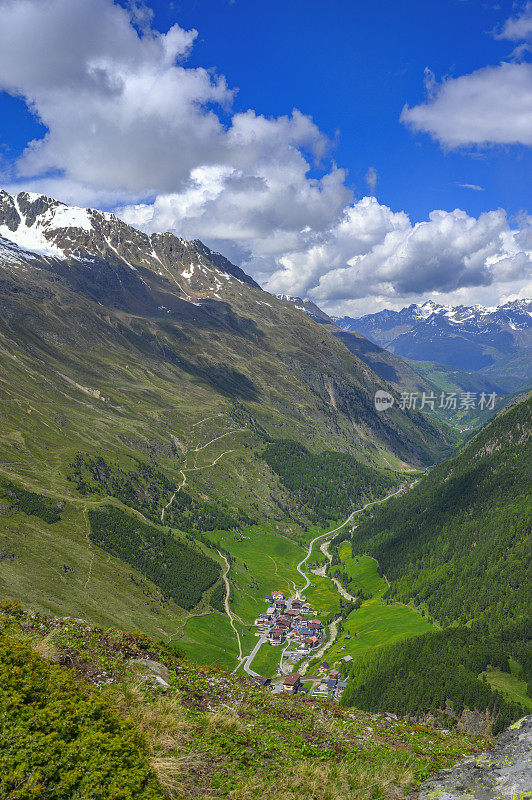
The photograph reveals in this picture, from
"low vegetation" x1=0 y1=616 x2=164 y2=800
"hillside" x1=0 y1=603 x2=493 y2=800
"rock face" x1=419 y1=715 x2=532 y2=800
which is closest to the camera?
"low vegetation" x1=0 y1=616 x2=164 y2=800

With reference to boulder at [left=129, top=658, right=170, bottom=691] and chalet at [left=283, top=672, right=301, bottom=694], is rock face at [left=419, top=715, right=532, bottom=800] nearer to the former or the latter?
boulder at [left=129, top=658, right=170, bottom=691]

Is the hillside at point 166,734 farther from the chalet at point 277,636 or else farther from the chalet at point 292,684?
the chalet at point 277,636

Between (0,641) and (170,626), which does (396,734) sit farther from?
(170,626)

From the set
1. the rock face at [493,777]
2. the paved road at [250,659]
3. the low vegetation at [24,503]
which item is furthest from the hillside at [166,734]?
the low vegetation at [24,503]

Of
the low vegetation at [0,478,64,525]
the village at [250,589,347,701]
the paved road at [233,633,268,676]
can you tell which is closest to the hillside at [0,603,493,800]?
the village at [250,589,347,701]

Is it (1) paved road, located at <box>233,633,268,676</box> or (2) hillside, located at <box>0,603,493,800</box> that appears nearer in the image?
(2) hillside, located at <box>0,603,493,800</box>

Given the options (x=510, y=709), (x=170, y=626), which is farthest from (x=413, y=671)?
(x=170, y=626)

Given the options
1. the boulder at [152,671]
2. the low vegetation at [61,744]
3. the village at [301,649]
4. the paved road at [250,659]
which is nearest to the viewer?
the low vegetation at [61,744]
